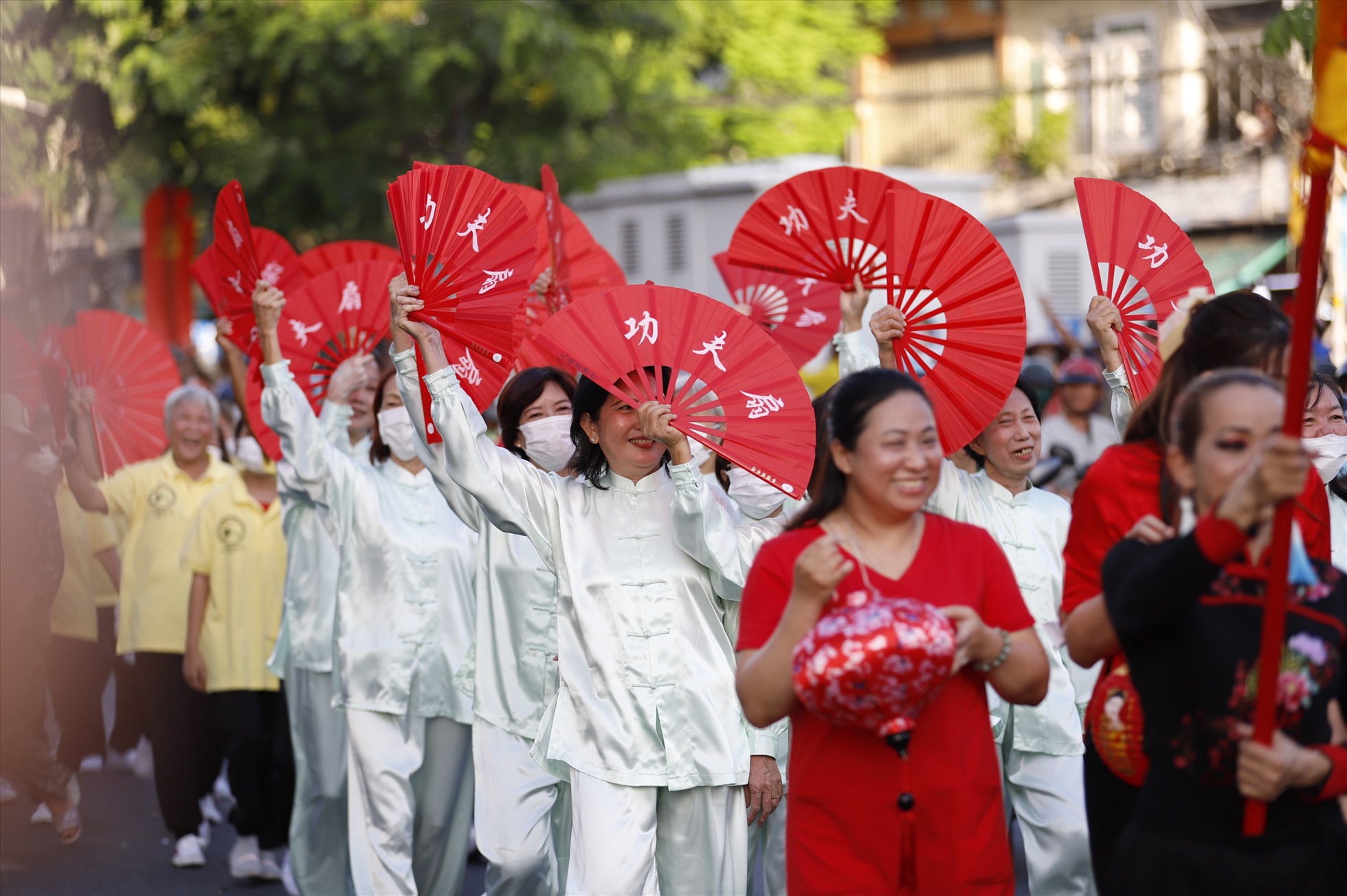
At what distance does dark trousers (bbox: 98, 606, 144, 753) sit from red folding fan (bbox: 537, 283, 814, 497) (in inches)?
230

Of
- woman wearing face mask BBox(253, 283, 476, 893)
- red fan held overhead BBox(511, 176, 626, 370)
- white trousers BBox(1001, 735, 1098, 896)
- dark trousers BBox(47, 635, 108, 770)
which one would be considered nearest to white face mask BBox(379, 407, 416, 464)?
woman wearing face mask BBox(253, 283, 476, 893)

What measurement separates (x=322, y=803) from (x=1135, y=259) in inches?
148

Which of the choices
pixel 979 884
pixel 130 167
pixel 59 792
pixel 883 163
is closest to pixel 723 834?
pixel 979 884

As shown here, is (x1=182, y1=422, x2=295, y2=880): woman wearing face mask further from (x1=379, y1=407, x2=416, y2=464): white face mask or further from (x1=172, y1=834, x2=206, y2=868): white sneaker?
(x1=379, y1=407, x2=416, y2=464): white face mask

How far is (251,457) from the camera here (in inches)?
329

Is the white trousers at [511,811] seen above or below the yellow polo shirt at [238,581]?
below

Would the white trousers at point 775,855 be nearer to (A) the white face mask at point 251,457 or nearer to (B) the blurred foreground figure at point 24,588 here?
(A) the white face mask at point 251,457

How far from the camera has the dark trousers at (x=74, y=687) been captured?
29.8 ft

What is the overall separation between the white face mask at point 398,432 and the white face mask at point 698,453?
1073mm

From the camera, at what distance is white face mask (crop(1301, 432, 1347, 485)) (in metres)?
5.09

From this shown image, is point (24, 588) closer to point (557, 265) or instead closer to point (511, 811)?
point (557, 265)

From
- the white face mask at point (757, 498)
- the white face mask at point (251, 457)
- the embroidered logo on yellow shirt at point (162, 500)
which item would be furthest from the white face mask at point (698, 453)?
the embroidered logo on yellow shirt at point (162, 500)

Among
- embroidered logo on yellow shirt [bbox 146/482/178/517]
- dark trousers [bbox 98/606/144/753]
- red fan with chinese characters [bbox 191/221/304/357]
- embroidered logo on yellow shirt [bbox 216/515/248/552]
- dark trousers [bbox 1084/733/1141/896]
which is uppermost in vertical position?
red fan with chinese characters [bbox 191/221/304/357]

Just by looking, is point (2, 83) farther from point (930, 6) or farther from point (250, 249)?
point (930, 6)
